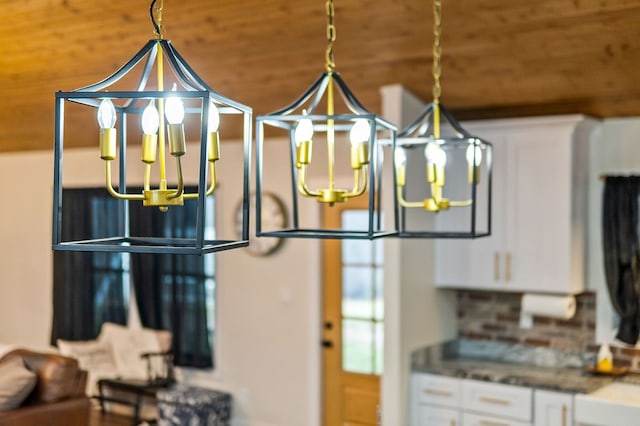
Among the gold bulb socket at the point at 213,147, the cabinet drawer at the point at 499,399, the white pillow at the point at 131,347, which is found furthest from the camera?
the white pillow at the point at 131,347

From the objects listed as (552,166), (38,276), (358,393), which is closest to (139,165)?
(38,276)

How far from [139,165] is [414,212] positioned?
2.86m

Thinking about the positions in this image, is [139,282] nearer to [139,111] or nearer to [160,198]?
[139,111]

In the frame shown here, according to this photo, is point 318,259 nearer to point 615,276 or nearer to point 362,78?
point 362,78

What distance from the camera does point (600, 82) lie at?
188 inches

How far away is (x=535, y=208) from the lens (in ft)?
17.3

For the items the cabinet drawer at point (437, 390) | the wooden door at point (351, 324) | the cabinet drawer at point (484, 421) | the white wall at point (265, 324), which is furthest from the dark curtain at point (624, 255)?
the white wall at point (265, 324)

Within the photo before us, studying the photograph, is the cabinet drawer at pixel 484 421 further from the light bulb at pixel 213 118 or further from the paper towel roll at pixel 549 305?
the light bulb at pixel 213 118

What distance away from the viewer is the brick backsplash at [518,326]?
5.45 metres

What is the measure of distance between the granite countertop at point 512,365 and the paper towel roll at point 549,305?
36cm

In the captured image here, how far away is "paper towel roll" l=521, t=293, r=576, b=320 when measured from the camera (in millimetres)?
5207

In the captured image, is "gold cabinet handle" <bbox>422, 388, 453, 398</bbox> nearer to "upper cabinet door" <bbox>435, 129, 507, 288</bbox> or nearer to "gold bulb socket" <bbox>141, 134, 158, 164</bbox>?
"upper cabinet door" <bbox>435, 129, 507, 288</bbox>

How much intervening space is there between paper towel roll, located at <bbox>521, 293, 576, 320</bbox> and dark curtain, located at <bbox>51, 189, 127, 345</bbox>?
3677mm

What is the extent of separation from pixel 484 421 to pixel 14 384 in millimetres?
2859
